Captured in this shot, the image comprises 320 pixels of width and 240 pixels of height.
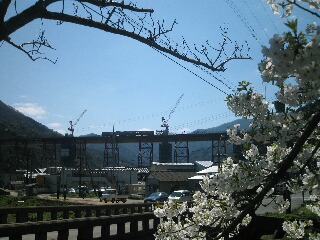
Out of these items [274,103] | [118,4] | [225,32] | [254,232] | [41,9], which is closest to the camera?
[274,103]

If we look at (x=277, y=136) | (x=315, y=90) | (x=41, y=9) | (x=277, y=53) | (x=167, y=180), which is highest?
(x=41, y=9)

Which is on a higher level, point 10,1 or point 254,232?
point 10,1

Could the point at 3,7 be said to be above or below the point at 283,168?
above

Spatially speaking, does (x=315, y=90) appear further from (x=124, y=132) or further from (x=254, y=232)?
(x=124, y=132)

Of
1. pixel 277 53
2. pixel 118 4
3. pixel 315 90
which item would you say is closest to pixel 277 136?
pixel 315 90

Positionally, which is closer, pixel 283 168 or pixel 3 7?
pixel 283 168

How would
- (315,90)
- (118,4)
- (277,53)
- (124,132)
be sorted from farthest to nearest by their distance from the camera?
(124,132), (118,4), (315,90), (277,53)

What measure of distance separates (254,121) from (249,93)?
0.32m

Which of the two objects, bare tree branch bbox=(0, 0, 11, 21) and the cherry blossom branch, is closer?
the cherry blossom branch

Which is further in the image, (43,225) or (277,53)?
(43,225)

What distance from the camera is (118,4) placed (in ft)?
19.7

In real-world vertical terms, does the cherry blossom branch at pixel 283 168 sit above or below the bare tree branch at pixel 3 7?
below

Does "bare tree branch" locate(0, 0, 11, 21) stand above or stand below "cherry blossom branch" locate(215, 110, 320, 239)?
above

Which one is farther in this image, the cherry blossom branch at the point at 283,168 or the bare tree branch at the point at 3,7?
the bare tree branch at the point at 3,7
